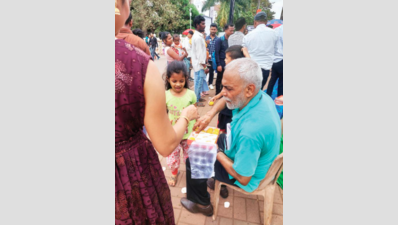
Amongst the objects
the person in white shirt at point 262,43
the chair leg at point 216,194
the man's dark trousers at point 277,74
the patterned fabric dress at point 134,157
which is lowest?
the chair leg at point 216,194

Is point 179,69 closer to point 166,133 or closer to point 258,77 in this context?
point 258,77

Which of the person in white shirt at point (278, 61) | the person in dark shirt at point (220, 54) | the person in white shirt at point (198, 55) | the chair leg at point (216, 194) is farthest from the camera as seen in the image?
the person in dark shirt at point (220, 54)

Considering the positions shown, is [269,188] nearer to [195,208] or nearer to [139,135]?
[195,208]

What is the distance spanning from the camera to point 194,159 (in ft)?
5.94

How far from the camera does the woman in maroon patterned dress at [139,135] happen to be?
2.78 ft

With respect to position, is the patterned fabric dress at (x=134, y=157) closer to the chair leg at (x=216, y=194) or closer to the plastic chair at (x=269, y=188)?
the chair leg at (x=216, y=194)

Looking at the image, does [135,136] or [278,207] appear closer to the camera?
[135,136]

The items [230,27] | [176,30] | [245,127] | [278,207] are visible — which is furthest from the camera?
[176,30]

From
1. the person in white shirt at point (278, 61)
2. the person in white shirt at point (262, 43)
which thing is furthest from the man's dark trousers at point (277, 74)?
the person in white shirt at point (262, 43)

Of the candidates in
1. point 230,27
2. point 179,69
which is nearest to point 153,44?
point 230,27

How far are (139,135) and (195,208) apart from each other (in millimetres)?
1628

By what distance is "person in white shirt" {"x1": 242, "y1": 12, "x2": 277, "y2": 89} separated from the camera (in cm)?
441

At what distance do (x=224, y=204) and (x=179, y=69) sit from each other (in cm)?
184

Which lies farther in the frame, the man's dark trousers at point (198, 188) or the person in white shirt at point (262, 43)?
the person in white shirt at point (262, 43)
